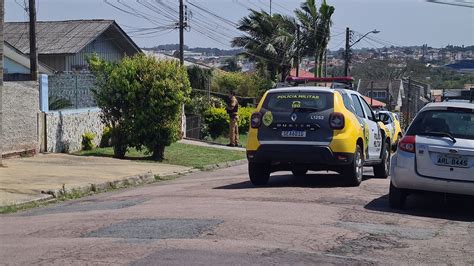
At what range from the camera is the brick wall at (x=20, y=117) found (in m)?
17.5

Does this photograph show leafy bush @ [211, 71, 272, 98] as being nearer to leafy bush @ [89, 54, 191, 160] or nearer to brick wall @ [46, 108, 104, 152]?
brick wall @ [46, 108, 104, 152]

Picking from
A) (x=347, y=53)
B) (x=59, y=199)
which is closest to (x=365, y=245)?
(x=59, y=199)

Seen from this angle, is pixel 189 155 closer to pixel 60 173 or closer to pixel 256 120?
pixel 60 173

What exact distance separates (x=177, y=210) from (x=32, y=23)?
1423cm

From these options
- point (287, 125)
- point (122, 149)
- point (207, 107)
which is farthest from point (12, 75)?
point (287, 125)

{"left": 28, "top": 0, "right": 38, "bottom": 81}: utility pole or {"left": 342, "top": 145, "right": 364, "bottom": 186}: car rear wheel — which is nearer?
{"left": 342, "top": 145, "right": 364, "bottom": 186}: car rear wheel

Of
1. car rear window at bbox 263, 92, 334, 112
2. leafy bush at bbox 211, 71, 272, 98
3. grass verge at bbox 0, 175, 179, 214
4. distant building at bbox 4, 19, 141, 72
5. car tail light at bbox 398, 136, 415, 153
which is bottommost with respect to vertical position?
grass verge at bbox 0, 175, 179, 214

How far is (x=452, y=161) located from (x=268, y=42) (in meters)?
37.3

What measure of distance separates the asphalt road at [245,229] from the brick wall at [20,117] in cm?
593

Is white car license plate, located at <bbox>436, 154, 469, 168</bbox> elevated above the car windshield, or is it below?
below

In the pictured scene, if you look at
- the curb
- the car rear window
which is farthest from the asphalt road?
the curb

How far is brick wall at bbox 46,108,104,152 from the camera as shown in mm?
19359

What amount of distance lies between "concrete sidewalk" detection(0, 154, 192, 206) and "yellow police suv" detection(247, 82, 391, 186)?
3.51m

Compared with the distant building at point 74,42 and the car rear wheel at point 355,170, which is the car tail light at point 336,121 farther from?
the distant building at point 74,42
